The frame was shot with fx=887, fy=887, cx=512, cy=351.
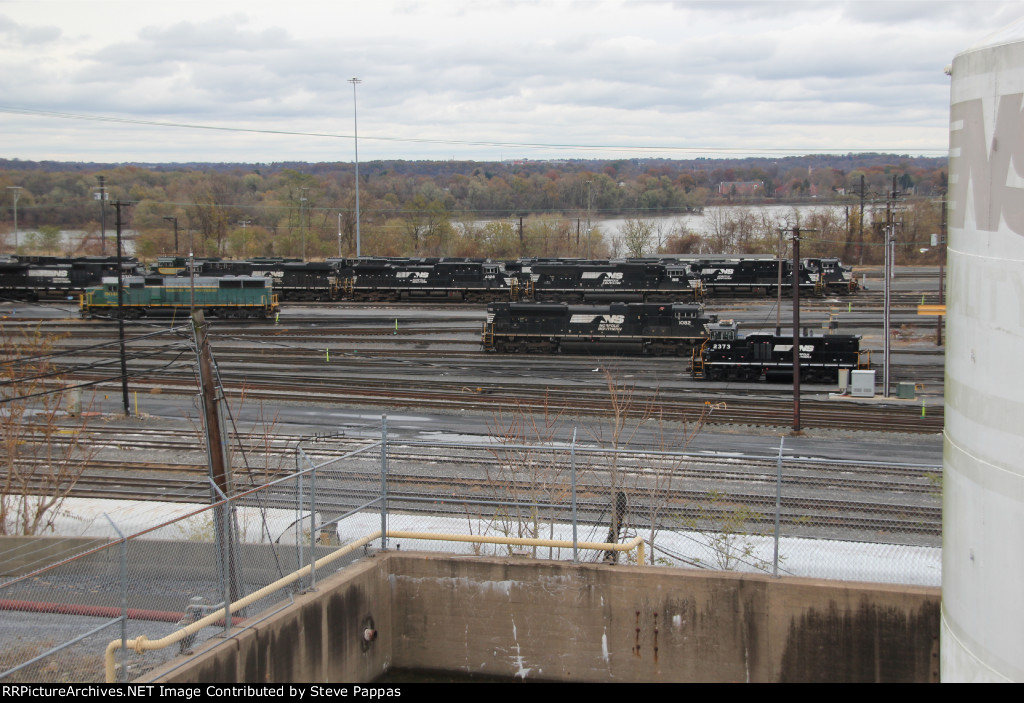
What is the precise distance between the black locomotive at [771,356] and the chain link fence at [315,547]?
1767 centimetres

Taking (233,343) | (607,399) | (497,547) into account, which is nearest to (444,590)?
(497,547)

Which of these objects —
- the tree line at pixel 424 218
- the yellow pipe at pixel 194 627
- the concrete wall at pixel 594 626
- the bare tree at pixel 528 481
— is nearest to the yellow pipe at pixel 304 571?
the yellow pipe at pixel 194 627

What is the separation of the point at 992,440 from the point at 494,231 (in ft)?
313

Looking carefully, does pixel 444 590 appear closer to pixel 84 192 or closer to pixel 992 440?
pixel 992 440

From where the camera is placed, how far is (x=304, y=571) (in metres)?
11.4

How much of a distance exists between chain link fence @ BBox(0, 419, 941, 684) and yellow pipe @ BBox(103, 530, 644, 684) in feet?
0.07

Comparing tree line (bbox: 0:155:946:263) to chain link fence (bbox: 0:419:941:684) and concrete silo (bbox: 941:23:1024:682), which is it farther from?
concrete silo (bbox: 941:23:1024:682)

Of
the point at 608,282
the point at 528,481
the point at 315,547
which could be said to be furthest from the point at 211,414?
the point at 608,282

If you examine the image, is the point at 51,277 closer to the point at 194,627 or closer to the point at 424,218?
the point at 424,218

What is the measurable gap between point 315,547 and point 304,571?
915 mm

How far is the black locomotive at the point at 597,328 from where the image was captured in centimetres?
4294

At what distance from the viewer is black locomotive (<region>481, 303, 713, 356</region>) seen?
141ft

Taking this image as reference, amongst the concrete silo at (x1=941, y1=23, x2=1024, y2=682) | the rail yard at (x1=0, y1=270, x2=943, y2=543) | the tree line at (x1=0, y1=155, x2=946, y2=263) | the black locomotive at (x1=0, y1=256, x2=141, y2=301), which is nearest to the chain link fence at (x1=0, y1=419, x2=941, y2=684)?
the rail yard at (x1=0, y1=270, x2=943, y2=543)

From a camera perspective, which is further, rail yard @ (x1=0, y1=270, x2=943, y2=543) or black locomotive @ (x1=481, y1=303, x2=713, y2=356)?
black locomotive @ (x1=481, y1=303, x2=713, y2=356)
